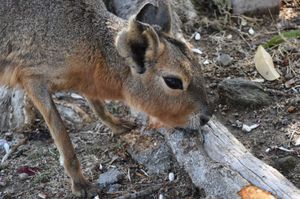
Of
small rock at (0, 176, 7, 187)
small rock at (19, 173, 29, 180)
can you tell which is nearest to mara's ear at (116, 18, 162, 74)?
small rock at (19, 173, 29, 180)

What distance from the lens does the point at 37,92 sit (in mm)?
5590

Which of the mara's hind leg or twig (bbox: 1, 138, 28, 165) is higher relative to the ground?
the mara's hind leg

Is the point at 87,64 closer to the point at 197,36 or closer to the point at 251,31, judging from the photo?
the point at 197,36

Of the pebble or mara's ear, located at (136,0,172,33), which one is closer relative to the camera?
mara's ear, located at (136,0,172,33)

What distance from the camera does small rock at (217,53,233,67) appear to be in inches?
287

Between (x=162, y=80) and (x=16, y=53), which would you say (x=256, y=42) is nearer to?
(x=162, y=80)

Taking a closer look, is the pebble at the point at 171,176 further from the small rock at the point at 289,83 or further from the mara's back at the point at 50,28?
the small rock at the point at 289,83

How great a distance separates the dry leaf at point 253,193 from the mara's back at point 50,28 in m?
1.87

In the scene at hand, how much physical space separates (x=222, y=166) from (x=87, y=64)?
1532mm

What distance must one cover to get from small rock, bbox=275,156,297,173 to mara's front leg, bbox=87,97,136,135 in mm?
1619

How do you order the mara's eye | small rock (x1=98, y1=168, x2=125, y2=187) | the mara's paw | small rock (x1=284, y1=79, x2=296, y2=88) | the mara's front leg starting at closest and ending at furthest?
the mara's eye < the mara's paw < small rock (x1=98, y1=168, x2=125, y2=187) < the mara's front leg < small rock (x1=284, y1=79, x2=296, y2=88)

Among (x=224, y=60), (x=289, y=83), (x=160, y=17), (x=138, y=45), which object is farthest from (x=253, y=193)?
(x=224, y=60)

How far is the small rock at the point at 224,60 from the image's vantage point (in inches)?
287

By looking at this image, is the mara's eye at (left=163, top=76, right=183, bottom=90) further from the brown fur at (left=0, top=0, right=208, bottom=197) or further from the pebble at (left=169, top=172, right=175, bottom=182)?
the pebble at (left=169, top=172, right=175, bottom=182)
